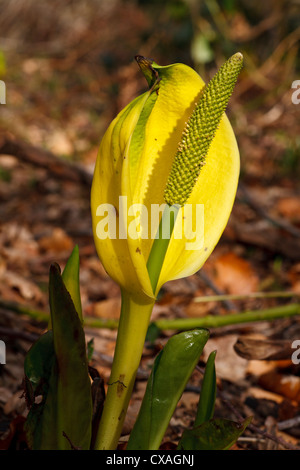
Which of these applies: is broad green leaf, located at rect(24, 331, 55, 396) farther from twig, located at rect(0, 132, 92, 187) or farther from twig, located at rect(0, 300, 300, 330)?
twig, located at rect(0, 132, 92, 187)

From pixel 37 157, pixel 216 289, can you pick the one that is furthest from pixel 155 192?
pixel 37 157

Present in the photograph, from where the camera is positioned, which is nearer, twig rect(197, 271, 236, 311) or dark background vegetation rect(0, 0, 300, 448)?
dark background vegetation rect(0, 0, 300, 448)

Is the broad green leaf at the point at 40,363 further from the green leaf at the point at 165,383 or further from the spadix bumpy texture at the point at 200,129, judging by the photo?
the spadix bumpy texture at the point at 200,129

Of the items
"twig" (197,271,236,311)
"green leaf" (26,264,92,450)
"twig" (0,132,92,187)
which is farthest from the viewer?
"twig" (0,132,92,187)

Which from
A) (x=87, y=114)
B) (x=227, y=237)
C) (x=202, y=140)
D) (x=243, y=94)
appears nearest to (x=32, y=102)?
(x=87, y=114)

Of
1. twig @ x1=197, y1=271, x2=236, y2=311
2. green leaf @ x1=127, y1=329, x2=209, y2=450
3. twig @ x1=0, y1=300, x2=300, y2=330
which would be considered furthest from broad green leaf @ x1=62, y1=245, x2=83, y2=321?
twig @ x1=197, y1=271, x2=236, y2=311

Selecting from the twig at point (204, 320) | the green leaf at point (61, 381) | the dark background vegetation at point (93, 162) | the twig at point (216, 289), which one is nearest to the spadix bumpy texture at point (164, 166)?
the green leaf at point (61, 381)

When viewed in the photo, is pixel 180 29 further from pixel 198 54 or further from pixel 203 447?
pixel 203 447

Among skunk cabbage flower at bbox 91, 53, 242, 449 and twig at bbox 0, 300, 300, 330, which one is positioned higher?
skunk cabbage flower at bbox 91, 53, 242, 449
